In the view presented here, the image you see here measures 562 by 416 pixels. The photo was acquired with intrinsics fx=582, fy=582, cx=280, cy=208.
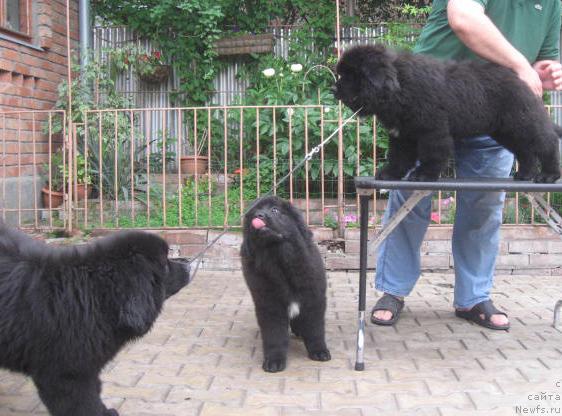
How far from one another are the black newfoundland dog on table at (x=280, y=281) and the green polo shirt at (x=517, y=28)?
1546 millimetres

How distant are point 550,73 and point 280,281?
214cm

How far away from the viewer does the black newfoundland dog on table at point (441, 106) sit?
9.34ft

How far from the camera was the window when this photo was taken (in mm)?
7158

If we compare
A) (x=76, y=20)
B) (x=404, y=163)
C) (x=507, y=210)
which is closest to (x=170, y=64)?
(x=76, y=20)

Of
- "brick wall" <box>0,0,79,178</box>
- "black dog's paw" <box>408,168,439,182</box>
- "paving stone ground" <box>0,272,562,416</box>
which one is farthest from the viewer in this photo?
"brick wall" <box>0,0,79,178</box>

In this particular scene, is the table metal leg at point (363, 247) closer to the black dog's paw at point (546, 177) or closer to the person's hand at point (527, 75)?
the black dog's paw at point (546, 177)

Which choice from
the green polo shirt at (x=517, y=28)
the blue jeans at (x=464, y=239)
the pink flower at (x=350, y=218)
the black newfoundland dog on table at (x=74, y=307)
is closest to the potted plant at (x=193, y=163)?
the pink flower at (x=350, y=218)

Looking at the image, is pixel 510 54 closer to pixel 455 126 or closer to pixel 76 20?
pixel 455 126

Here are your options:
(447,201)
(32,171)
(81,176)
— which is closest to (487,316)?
(447,201)

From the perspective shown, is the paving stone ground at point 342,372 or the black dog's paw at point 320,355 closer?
the paving stone ground at point 342,372

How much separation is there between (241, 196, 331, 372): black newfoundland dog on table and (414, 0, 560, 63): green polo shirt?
5.07ft

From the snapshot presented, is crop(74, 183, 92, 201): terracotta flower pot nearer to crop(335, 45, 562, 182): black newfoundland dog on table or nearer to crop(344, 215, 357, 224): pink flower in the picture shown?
crop(344, 215, 357, 224): pink flower

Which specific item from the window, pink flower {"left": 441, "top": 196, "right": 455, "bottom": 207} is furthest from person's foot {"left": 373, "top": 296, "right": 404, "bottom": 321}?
the window

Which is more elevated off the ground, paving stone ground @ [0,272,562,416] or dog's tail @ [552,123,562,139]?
dog's tail @ [552,123,562,139]
